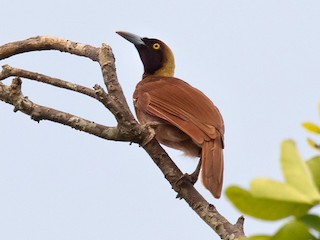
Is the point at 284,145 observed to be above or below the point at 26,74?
below

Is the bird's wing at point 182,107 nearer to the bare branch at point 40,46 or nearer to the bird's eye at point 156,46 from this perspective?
the bare branch at point 40,46

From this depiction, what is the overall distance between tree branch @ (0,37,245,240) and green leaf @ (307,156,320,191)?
95.0 inches

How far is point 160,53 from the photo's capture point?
689 cm

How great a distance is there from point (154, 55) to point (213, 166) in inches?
116

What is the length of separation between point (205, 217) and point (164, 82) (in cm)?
233

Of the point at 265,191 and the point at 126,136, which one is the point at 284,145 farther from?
the point at 126,136

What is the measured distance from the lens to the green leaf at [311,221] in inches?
30.3

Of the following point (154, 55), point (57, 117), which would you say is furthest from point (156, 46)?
point (57, 117)

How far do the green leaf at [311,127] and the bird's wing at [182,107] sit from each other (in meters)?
3.43

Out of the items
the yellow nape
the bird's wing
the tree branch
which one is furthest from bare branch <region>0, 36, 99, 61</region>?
the yellow nape

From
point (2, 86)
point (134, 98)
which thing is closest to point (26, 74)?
point (2, 86)

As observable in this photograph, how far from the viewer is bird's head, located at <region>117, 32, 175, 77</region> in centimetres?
679

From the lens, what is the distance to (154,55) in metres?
6.83

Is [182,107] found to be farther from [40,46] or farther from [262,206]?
[262,206]
